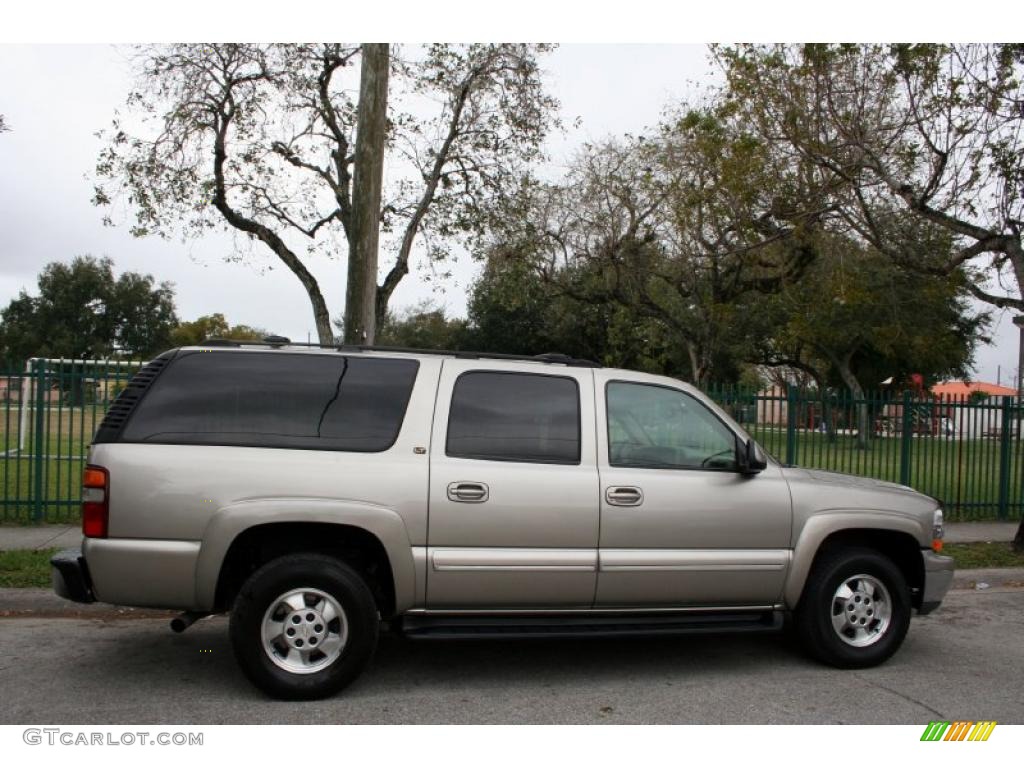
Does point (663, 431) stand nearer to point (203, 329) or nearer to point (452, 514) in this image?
point (452, 514)

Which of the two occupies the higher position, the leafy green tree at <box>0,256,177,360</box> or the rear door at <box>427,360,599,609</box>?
the leafy green tree at <box>0,256,177,360</box>

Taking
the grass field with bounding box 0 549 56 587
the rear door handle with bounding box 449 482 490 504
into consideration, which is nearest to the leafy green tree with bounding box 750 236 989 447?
the rear door handle with bounding box 449 482 490 504

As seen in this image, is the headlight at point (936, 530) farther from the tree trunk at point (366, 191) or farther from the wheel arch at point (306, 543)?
the tree trunk at point (366, 191)

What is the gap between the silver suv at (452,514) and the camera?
482cm

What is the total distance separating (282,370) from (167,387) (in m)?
0.64

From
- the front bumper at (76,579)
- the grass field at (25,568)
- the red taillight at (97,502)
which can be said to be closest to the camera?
the red taillight at (97,502)

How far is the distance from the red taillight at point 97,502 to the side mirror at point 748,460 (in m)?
3.60

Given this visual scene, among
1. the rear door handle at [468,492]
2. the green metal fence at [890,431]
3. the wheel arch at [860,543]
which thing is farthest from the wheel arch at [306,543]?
the green metal fence at [890,431]

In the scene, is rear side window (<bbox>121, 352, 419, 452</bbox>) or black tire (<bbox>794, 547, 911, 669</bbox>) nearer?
rear side window (<bbox>121, 352, 419, 452</bbox>)

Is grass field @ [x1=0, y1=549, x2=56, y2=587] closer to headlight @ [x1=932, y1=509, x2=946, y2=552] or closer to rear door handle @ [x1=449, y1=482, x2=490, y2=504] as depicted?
rear door handle @ [x1=449, y1=482, x2=490, y2=504]

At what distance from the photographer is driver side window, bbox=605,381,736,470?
5477mm

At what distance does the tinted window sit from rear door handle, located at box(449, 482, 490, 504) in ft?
0.62

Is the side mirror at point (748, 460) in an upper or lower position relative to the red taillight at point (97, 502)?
upper

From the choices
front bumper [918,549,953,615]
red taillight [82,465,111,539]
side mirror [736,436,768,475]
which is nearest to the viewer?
red taillight [82,465,111,539]
